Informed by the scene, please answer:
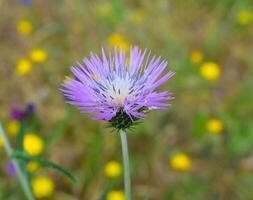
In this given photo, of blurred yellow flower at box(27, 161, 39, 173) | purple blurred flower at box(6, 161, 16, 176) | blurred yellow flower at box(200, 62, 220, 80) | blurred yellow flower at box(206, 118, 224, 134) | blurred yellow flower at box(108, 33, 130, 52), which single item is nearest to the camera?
purple blurred flower at box(6, 161, 16, 176)

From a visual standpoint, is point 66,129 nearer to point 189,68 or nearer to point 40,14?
point 189,68

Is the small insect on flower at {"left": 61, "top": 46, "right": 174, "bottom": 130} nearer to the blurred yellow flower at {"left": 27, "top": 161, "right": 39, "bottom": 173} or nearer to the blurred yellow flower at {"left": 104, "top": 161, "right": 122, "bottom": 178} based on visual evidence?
the blurred yellow flower at {"left": 104, "top": 161, "right": 122, "bottom": 178}

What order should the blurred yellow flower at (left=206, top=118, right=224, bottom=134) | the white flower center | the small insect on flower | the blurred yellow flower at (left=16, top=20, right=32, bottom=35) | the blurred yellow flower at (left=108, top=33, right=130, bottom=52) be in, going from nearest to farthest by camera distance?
the small insect on flower, the white flower center, the blurred yellow flower at (left=206, top=118, right=224, bottom=134), the blurred yellow flower at (left=108, top=33, right=130, bottom=52), the blurred yellow flower at (left=16, top=20, right=32, bottom=35)

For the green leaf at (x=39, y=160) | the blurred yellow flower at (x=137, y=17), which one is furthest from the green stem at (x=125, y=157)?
the blurred yellow flower at (x=137, y=17)

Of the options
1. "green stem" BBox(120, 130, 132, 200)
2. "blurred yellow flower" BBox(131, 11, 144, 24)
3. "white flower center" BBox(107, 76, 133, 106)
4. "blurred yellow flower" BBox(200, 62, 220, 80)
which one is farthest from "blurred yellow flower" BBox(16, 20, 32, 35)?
"green stem" BBox(120, 130, 132, 200)

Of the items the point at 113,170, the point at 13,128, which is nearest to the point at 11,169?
the point at 13,128

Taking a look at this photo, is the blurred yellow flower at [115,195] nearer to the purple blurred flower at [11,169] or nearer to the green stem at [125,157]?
the purple blurred flower at [11,169]

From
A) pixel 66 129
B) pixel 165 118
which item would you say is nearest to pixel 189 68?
pixel 165 118
